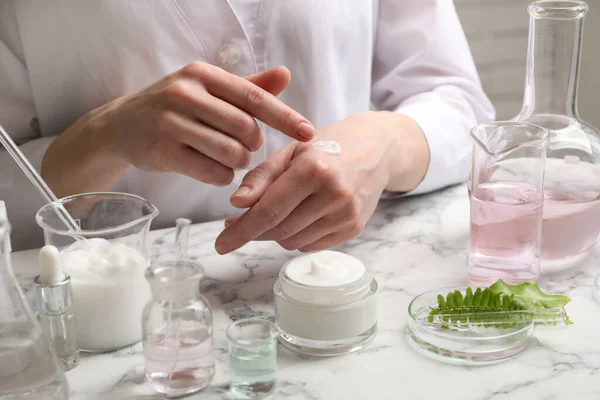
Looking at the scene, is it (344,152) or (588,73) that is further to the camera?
(588,73)

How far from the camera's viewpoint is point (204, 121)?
85 centimetres

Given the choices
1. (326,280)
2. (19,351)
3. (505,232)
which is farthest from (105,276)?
(505,232)

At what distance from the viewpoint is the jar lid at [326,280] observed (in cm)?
75

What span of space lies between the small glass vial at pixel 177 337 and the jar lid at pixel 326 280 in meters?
0.10

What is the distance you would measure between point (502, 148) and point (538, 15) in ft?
0.55

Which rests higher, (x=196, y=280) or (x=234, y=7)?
(x=234, y=7)

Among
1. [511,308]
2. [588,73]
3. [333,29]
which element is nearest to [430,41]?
[333,29]

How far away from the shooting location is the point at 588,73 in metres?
2.05

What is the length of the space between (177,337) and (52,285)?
0.13 metres

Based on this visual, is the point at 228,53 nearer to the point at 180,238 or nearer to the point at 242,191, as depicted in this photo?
the point at 242,191

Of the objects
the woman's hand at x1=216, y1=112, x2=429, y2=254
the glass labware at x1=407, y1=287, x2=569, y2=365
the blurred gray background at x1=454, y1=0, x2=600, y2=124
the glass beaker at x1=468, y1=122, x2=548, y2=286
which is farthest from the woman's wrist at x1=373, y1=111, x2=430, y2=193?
the blurred gray background at x1=454, y1=0, x2=600, y2=124

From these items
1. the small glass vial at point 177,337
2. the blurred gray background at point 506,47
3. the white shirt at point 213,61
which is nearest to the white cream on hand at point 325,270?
the small glass vial at point 177,337

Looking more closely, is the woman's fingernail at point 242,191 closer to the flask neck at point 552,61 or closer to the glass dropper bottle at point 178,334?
the glass dropper bottle at point 178,334

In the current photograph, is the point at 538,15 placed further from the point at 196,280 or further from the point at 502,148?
the point at 196,280
